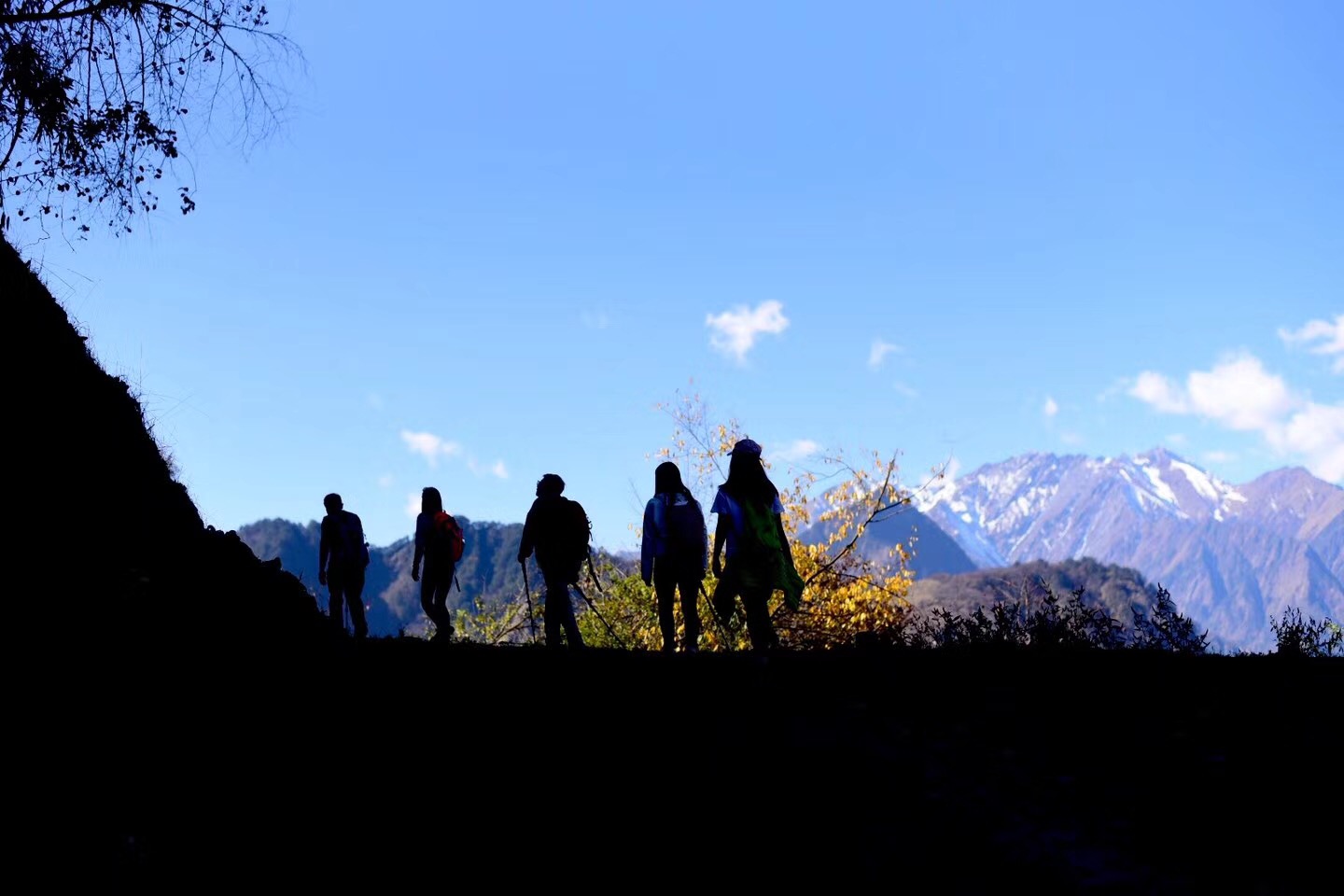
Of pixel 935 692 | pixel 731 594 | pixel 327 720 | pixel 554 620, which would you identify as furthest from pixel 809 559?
pixel 327 720

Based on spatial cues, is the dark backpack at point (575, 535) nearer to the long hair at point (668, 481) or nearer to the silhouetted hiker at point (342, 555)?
the long hair at point (668, 481)

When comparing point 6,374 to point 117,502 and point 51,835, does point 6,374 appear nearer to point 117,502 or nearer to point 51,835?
point 117,502

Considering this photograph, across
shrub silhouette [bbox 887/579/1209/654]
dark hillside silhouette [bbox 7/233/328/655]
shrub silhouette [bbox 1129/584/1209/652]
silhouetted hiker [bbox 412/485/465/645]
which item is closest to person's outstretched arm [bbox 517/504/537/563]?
silhouetted hiker [bbox 412/485/465/645]

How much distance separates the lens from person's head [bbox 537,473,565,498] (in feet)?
Answer: 47.8

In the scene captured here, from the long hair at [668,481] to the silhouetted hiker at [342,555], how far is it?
621 centimetres

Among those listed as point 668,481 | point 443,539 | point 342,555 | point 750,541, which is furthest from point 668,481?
point 342,555

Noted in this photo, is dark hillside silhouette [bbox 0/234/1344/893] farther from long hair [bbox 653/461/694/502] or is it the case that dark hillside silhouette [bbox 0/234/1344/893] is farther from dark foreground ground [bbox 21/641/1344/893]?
long hair [bbox 653/461/694/502]

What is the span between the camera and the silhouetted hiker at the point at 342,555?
57.8 feet

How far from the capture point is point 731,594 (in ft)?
40.4

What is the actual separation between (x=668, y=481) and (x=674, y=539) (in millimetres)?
626

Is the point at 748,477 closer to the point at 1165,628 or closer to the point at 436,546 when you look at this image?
the point at 1165,628

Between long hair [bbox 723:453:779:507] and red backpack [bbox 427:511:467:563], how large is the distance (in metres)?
6.01

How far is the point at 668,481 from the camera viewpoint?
13273 mm

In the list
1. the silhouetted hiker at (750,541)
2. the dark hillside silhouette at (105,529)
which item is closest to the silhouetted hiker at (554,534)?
the silhouetted hiker at (750,541)
